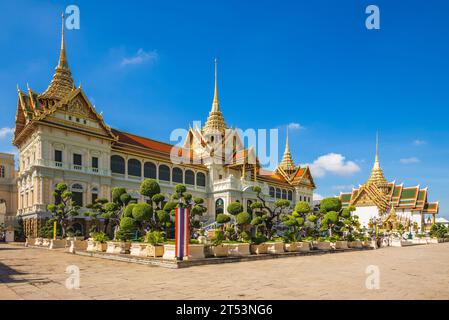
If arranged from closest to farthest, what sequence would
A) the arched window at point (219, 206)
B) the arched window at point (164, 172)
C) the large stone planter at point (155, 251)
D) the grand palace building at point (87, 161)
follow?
the large stone planter at point (155, 251) < the grand palace building at point (87, 161) < the arched window at point (164, 172) < the arched window at point (219, 206)

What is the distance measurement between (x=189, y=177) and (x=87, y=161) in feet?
47.6

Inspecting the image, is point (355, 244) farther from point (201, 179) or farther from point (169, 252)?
point (201, 179)

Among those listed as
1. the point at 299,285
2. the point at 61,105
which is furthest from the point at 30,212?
the point at 299,285

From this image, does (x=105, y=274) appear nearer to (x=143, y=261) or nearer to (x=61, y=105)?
(x=143, y=261)

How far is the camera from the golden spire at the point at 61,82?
40938 mm

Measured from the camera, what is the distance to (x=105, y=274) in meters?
12.4

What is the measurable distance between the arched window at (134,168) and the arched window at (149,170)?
0.69m

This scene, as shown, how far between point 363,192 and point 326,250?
5108 centimetres

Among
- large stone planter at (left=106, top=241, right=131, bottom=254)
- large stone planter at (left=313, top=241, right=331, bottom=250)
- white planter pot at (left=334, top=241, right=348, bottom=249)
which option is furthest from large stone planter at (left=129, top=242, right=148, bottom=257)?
white planter pot at (left=334, top=241, right=348, bottom=249)

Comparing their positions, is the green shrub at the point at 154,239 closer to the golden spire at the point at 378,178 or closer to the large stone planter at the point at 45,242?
Answer: the large stone planter at the point at 45,242

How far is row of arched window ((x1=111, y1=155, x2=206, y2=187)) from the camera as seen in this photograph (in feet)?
132

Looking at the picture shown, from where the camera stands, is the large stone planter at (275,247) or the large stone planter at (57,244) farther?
the large stone planter at (57,244)

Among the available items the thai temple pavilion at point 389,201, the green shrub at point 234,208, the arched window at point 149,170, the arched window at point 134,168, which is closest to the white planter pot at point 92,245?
the green shrub at point 234,208

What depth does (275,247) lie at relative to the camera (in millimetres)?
21469
